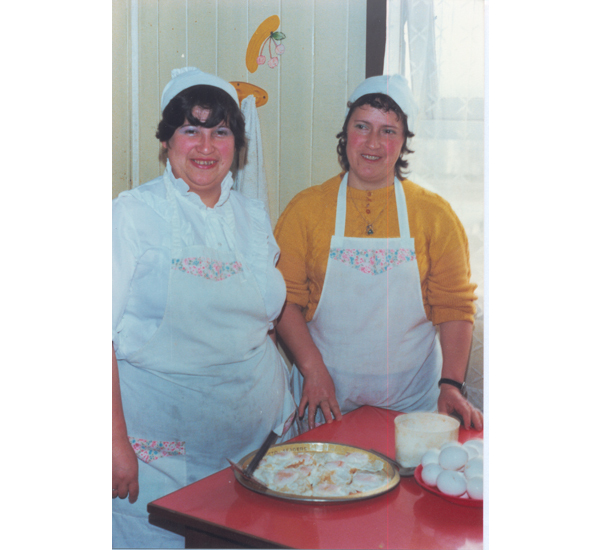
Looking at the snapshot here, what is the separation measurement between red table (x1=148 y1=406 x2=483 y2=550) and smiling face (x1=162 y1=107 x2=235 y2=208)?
70 centimetres

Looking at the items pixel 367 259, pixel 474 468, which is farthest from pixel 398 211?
pixel 474 468

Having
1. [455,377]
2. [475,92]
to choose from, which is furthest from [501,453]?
[475,92]

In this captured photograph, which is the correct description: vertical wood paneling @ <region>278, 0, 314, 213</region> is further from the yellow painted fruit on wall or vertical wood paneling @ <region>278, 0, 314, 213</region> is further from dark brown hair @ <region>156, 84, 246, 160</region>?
dark brown hair @ <region>156, 84, 246, 160</region>

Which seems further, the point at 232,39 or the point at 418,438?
the point at 232,39

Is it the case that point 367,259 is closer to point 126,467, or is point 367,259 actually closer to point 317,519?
point 317,519

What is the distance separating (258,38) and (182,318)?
728 millimetres

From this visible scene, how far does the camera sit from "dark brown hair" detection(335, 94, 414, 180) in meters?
1.44

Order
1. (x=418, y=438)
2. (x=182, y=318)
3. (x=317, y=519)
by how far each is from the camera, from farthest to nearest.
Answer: (x=182, y=318) < (x=418, y=438) < (x=317, y=519)

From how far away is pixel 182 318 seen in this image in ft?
4.59

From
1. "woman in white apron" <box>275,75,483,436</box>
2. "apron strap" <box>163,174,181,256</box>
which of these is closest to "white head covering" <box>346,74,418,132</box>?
"woman in white apron" <box>275,75,483,436</box>

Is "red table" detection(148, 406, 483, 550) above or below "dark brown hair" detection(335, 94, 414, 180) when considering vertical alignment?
below

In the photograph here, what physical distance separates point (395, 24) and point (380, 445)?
3.43 ft

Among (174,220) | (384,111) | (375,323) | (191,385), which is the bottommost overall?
(191,385)

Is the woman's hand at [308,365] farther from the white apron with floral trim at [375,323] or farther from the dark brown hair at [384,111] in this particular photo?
the dark brown hair at [384,111]
